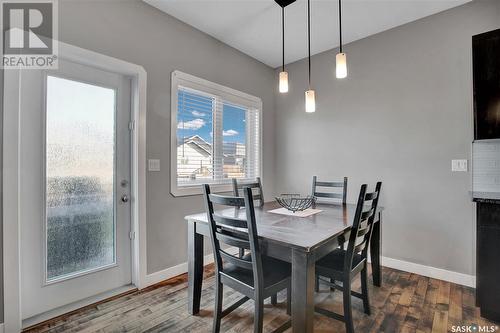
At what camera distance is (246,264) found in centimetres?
151

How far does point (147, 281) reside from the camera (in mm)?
2391

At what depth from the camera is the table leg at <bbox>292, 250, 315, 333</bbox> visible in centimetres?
126

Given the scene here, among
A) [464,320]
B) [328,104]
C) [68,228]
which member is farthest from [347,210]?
[68,228]

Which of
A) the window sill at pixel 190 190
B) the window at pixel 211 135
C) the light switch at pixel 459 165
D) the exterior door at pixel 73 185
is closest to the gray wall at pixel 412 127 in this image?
the light switch at pixel 459 165

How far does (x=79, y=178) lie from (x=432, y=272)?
140 inches

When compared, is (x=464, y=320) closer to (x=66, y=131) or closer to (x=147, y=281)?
(x=147, y=281)

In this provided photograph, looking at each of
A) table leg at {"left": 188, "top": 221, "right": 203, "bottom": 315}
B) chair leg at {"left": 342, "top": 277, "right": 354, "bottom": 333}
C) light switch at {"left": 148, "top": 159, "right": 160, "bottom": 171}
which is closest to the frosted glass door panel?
light switch at {"left": 148, "top": 159, "right": 160, "bottom": 171}

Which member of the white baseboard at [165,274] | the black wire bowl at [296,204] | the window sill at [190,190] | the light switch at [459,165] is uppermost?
the light switch at [459,165]

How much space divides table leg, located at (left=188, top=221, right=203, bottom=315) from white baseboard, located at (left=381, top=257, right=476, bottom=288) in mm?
2207

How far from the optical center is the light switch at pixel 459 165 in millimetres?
2424

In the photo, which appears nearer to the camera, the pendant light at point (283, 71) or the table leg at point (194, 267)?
the table leg at point (194, 267)

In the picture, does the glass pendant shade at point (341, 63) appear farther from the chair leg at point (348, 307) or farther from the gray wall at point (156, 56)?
the gray wall at point (156, 56)

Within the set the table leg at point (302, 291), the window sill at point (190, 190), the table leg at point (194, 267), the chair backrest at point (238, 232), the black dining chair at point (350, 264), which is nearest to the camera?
the table leg at point (302, 291)

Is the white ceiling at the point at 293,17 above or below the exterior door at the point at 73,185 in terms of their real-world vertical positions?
above
